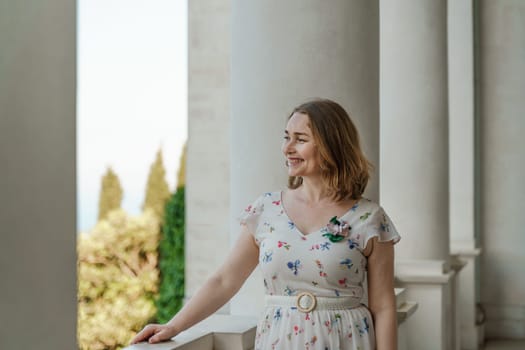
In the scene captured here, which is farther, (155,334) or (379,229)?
(155,334)

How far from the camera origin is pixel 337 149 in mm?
6492

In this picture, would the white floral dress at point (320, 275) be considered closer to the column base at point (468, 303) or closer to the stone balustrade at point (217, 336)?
the stone balustrade at point (217, 336)

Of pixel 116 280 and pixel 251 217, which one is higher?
pixel 251 217

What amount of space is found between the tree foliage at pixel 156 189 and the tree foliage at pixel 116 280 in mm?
9001

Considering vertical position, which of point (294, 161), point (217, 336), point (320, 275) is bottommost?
point (217, 336)

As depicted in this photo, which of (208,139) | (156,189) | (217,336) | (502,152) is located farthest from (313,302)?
(156,189)

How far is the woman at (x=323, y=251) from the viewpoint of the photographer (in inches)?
252

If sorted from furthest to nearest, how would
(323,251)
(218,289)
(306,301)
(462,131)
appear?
(462,131) < (218,289) < (306,301) < (323,251)

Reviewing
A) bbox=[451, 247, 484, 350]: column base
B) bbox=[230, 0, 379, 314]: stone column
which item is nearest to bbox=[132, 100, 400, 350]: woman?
bbox=[230, 0, 379, 314]: stone column

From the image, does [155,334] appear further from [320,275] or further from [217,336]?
[320,275]

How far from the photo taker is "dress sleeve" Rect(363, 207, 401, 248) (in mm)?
6438

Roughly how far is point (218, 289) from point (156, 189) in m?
44.5

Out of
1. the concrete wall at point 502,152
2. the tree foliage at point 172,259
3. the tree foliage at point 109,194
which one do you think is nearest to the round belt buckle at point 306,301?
the concrete wall at point 502,152

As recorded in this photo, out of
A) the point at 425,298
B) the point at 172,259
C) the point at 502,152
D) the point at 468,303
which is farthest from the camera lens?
the point at 172,259
